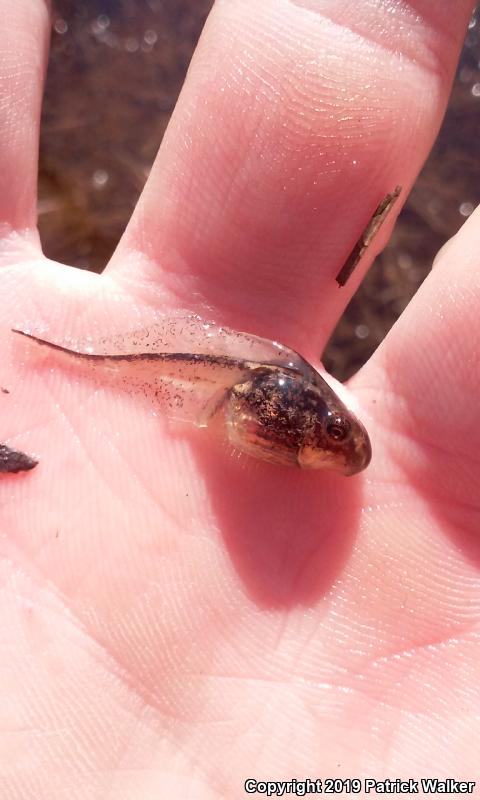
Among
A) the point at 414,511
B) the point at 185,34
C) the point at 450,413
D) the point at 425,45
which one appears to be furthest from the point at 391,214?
the point at 185,34

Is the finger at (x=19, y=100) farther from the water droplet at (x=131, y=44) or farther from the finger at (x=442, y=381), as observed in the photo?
the water droplet at (x=131, y=44)

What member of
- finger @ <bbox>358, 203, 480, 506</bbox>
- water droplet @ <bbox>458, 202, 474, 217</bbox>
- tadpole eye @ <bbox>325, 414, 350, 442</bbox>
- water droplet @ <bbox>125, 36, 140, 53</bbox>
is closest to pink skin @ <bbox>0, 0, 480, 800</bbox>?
finger @ <bbox>358, 203, 480, 506</bbox>

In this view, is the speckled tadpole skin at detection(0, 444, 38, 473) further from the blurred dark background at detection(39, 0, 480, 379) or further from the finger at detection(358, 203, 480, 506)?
the blurred dark background at detection(39, 0, 480, 379)

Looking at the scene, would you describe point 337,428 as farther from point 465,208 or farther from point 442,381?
point 465,208

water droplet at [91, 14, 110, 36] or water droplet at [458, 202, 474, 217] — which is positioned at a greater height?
water droplet at [458, 202, 474, 217]

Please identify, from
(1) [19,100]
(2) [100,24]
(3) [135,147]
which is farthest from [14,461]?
(2) [100,24]

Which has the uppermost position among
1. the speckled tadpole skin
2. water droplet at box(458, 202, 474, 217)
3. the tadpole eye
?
water droplet at box(458, 202, 474, 217)
